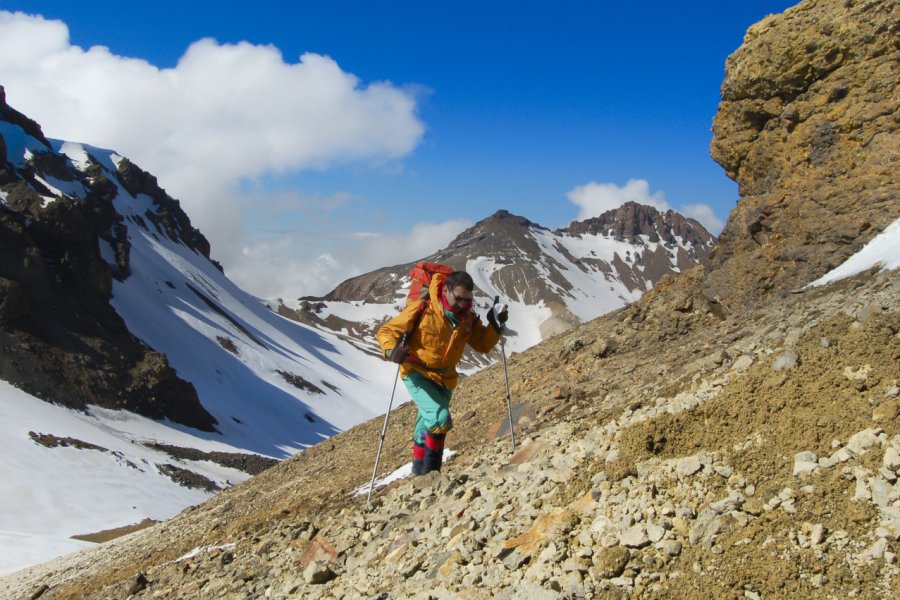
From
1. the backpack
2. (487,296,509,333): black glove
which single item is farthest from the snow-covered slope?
(487,296,509,333): black glove

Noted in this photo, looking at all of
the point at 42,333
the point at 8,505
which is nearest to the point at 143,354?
the point at 42,333

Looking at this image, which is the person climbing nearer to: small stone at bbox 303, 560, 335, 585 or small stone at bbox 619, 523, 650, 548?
small stone at bbox 303, 560, 335, 585

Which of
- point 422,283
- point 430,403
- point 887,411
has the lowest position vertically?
point 887,411

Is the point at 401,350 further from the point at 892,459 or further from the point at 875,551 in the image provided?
the point at 875,551

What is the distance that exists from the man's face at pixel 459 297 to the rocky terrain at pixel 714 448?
1815mm

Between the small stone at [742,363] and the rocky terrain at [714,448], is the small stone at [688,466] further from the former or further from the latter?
the small stone at [742,363]

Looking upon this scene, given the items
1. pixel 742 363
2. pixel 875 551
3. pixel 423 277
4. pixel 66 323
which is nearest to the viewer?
pixel 875 551

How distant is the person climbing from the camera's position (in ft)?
27.0

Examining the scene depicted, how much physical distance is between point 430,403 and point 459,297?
1.37 metres

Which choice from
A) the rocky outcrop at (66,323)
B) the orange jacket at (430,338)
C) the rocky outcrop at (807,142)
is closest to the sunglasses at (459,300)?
the orange jacket at (430,338)

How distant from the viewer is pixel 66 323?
64.0 m

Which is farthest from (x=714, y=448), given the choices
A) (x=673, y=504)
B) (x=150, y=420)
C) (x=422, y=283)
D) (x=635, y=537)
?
(x=150, y=420)

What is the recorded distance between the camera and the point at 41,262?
6356cm

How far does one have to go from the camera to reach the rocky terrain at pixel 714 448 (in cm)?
451
